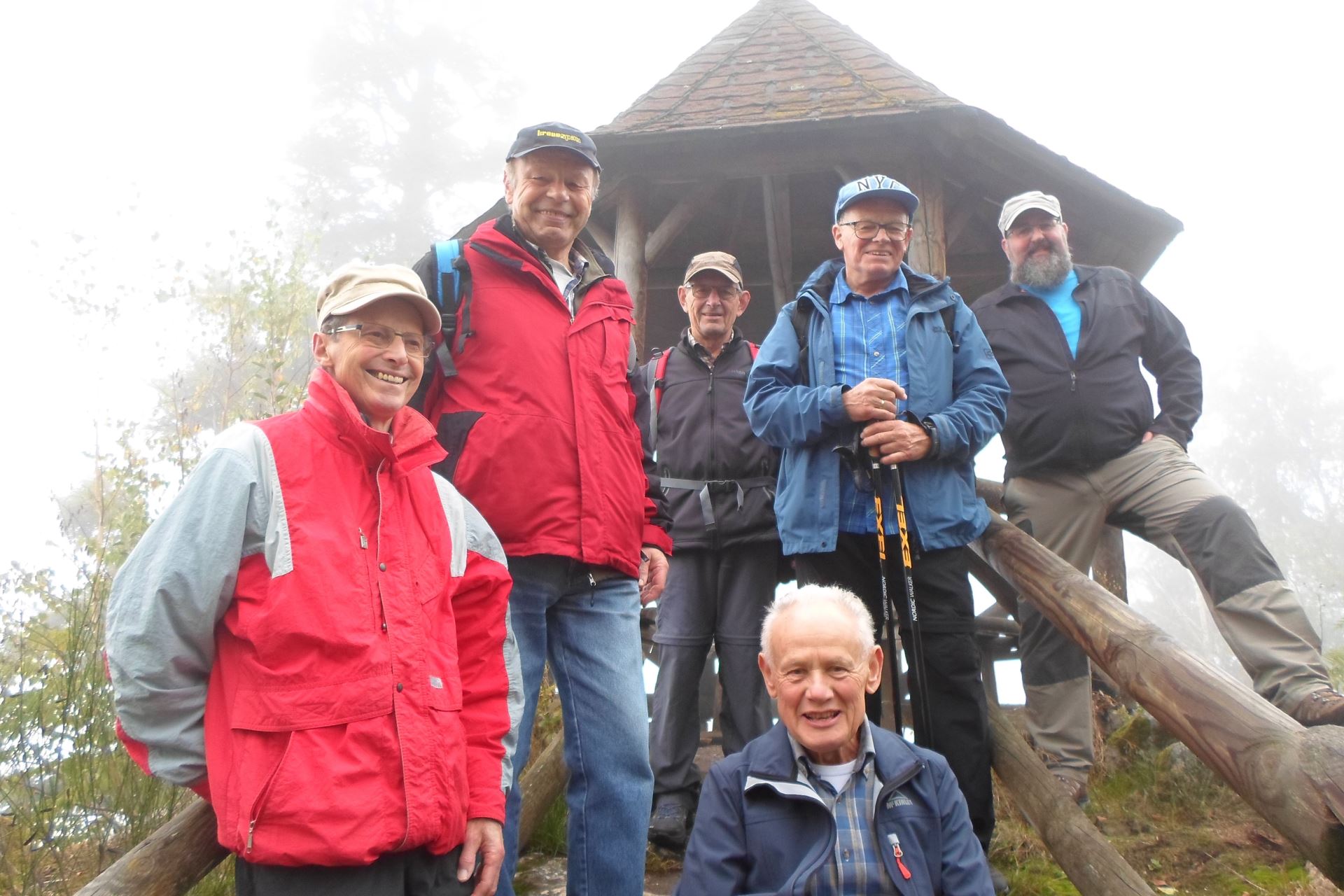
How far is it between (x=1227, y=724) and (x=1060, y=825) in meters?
1.10

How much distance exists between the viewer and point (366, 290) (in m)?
2.07

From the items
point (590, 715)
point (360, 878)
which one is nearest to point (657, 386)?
point (590, 715)

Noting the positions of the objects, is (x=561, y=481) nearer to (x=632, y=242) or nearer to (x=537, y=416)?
(x=537, y=416)

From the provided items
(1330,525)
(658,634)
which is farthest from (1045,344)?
(1330,525)

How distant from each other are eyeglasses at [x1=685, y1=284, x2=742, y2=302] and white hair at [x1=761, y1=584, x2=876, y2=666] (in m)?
1.87

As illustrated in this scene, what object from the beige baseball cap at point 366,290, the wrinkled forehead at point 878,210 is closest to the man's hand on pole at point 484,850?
the beige baseball cap at point 366,290

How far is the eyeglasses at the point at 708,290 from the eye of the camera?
13.1 feet

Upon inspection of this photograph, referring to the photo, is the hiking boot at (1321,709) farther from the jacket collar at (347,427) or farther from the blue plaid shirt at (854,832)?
the jacket collar at (347,427)

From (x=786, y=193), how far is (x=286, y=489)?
4796 mm

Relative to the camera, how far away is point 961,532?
2994mm

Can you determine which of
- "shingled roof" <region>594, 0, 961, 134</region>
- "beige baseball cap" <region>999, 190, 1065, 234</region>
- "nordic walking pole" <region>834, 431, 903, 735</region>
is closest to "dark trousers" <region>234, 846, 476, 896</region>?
"nordic walking pole" <region>834, 431, 903, 735</region>

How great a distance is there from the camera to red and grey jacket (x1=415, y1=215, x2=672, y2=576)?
2414 mm

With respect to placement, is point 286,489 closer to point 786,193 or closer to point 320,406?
point 320,406

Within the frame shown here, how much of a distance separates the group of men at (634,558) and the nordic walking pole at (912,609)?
0.07ft
